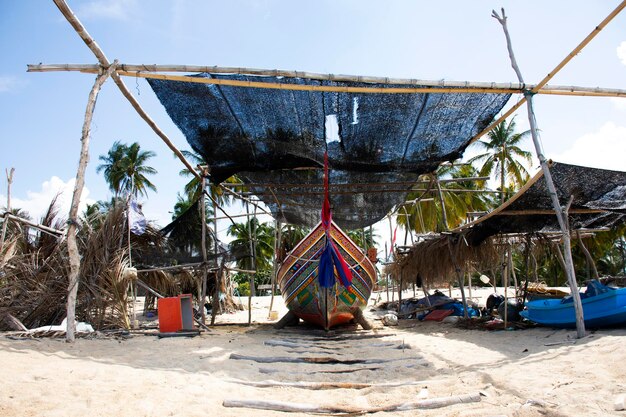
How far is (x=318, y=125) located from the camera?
20.5 ft

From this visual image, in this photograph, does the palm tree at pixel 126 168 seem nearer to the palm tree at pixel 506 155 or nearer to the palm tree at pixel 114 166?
the palm tree at pixel 114 166

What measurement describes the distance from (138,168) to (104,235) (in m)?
24.9

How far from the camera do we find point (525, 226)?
7566mm

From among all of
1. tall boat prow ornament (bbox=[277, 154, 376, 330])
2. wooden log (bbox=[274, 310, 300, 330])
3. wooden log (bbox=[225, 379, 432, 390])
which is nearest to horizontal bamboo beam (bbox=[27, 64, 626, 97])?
tall boat prow ornament (bbox=[277, 154, 376, 330])

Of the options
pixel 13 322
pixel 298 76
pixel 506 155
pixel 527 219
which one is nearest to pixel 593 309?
pixel 527 219

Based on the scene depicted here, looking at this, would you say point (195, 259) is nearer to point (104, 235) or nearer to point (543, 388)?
point (104, 235)

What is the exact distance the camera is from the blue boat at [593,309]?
18.8ft

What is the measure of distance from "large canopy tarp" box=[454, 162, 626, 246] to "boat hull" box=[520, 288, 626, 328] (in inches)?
49.4

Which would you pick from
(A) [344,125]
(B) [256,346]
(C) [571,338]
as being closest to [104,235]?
(B) [256,346]

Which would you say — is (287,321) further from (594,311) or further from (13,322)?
(594,311)

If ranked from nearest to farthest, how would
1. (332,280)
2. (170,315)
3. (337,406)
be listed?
(337,406) → (332,280) → (170,315)

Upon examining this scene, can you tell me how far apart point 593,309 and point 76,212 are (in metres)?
7.04

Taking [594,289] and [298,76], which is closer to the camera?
[298,76]

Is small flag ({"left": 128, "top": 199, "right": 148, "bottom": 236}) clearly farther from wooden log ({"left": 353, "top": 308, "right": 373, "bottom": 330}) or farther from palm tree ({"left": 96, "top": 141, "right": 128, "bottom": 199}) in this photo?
palm tree ({"left": 96, "top": 141, "right": 128, "bottom": 199})
